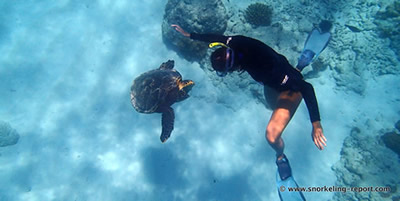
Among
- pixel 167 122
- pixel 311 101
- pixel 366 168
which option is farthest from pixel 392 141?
pixel 167 122

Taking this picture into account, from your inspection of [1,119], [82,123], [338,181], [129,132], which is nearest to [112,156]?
[129,132]

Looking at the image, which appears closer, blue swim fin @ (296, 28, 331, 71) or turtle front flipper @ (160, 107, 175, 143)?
turtle front flipper @ (160, 107, 175, 143)

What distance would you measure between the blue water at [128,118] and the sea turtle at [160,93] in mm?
1025

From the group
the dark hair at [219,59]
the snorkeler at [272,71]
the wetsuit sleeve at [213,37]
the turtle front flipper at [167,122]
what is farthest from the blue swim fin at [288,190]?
the dark hair at [219,59]

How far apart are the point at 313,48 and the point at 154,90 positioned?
4883 millimetres

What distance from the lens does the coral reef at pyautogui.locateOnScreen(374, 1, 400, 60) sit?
360 inches

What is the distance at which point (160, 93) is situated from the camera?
5.76 meters

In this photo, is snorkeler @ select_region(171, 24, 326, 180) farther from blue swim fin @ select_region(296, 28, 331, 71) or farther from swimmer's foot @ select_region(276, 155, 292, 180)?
blue swim fin @ select_region(296, 28, 331, 71)

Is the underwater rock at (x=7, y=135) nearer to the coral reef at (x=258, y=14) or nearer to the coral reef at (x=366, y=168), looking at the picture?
the coral reef at (x=258, y=14)

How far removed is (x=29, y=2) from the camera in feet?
29.9

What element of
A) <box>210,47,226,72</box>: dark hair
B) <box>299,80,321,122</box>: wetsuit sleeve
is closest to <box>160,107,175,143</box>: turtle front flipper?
<box>210,47,226,72</box>: dark hair

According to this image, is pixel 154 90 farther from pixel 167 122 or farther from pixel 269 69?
pixel 269 69

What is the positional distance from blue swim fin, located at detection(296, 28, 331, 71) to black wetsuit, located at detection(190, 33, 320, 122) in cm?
189

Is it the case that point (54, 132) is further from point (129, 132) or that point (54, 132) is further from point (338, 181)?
point (338, 181)
